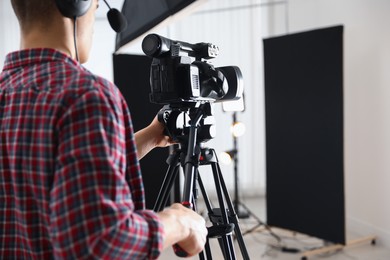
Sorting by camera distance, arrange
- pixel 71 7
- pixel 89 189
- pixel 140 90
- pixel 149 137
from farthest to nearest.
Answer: pixel 140 90
pixel 149 137
pixel 71 7
pixel 89 189

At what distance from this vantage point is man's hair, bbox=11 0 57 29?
0.65 meters

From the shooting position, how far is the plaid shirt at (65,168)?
21.1 inches

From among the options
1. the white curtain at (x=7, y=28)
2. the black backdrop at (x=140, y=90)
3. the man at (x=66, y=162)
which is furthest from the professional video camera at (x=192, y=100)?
the white curtain at (x=7, y=28)

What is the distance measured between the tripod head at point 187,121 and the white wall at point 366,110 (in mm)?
2234

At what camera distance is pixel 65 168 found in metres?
0.54

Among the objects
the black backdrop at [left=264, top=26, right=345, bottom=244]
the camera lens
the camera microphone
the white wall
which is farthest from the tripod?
the white wall

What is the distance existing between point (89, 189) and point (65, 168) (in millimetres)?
48

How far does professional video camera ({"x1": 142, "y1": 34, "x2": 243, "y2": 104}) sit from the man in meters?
0.34

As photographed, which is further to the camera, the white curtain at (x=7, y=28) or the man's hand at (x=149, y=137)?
the white curtain at (x=7, y=28)

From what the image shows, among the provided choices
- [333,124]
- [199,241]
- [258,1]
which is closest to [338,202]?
[333,124]

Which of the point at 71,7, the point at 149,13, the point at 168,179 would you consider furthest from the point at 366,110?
the point at 71,7

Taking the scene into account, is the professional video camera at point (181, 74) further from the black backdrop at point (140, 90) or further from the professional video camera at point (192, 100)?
the black backdrop at point (140, 90)

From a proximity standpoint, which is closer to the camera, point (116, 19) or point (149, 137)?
point (116, 19)

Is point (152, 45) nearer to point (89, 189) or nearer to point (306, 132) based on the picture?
point (89, 189)
